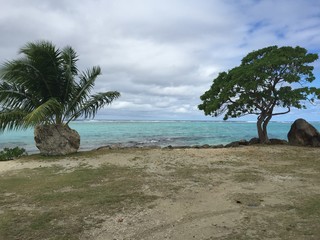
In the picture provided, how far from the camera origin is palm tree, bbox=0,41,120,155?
1221cm

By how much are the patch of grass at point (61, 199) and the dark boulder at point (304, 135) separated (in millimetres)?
11484

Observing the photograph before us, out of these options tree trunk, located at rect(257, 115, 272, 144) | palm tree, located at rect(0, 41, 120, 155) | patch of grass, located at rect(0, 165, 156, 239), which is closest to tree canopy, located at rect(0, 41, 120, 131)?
palm tree, located at rect(0, 41, 120, 155)

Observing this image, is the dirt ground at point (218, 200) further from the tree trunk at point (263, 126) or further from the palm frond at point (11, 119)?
the tree trunk at point (263, 126)

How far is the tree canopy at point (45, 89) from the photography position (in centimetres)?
1221

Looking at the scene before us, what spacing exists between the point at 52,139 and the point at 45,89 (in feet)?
7.62

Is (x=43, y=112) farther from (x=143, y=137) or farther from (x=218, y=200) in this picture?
(x=143, y=137)

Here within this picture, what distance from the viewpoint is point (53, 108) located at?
1203 cm

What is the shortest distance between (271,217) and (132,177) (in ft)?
14.5

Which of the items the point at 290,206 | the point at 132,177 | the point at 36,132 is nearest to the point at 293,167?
the point at 290,206

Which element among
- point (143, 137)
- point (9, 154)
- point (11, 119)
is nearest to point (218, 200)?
point (11, 119)

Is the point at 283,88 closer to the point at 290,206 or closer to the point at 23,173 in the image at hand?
the point at 290,206

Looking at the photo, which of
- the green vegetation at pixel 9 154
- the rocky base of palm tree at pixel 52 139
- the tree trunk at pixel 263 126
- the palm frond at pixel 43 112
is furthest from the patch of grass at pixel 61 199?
the tree trunk at pixel 263 126

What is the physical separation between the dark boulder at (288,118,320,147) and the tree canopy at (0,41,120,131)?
34.4 feet

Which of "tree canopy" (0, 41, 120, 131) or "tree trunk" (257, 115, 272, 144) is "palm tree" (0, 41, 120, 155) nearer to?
"tree canopy" (0, 41, 120, 131)
